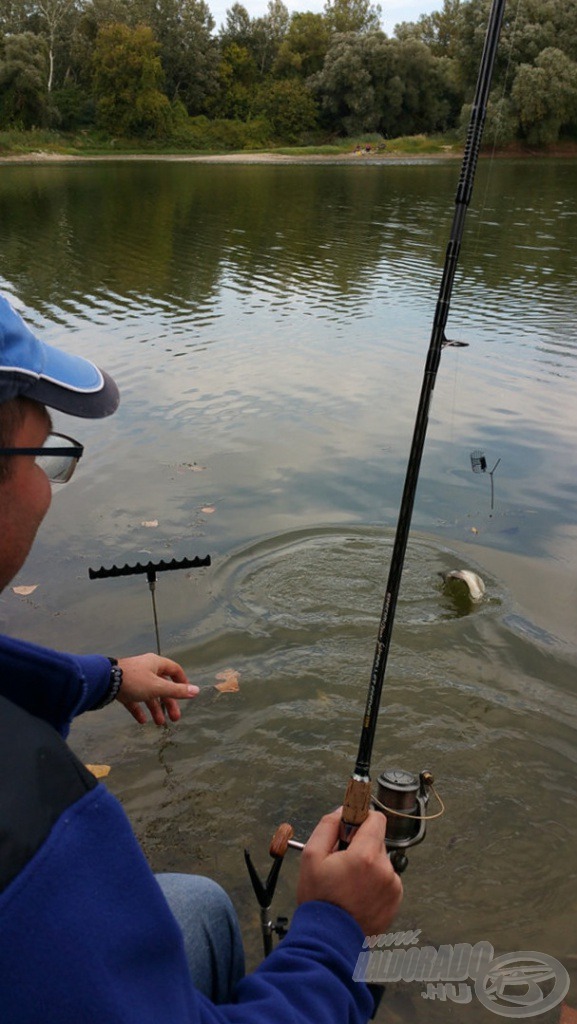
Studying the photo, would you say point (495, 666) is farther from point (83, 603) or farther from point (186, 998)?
point (186, 998)

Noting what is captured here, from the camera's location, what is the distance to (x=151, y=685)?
7.65 feet

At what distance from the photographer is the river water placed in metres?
3.25

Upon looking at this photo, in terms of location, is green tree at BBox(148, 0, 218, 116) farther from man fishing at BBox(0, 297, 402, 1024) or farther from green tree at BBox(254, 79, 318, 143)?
man fishing at BBox(0, 297, 402, 1024)

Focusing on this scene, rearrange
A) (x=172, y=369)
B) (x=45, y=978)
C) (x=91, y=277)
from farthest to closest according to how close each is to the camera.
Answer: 1. (x=91, y=277)
2. (x=172, y=369)
3. (x=45, y=978)

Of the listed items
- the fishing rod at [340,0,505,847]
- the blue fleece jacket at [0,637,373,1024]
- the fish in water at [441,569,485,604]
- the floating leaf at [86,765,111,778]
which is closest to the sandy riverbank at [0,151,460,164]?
the fish in water at [441,569,485,604]

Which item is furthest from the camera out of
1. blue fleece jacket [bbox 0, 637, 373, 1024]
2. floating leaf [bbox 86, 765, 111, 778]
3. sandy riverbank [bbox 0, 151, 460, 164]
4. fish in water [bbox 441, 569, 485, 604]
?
sandy riverbank [bbox 0, 151, 460, 164]

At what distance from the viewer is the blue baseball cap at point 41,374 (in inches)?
49.9

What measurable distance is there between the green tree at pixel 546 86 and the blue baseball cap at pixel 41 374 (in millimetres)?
53320

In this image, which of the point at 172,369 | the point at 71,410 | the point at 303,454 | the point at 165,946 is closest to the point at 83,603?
the point at 303,454

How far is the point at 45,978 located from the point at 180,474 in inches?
237

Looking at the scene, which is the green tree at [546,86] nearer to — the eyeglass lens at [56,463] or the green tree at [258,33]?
the green tree at [258,33]

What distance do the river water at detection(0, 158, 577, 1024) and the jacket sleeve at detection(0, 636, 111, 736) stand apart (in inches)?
67.6

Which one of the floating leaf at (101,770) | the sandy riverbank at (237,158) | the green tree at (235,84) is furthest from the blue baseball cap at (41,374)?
the green tree at (235,84)

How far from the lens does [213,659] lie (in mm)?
4387
